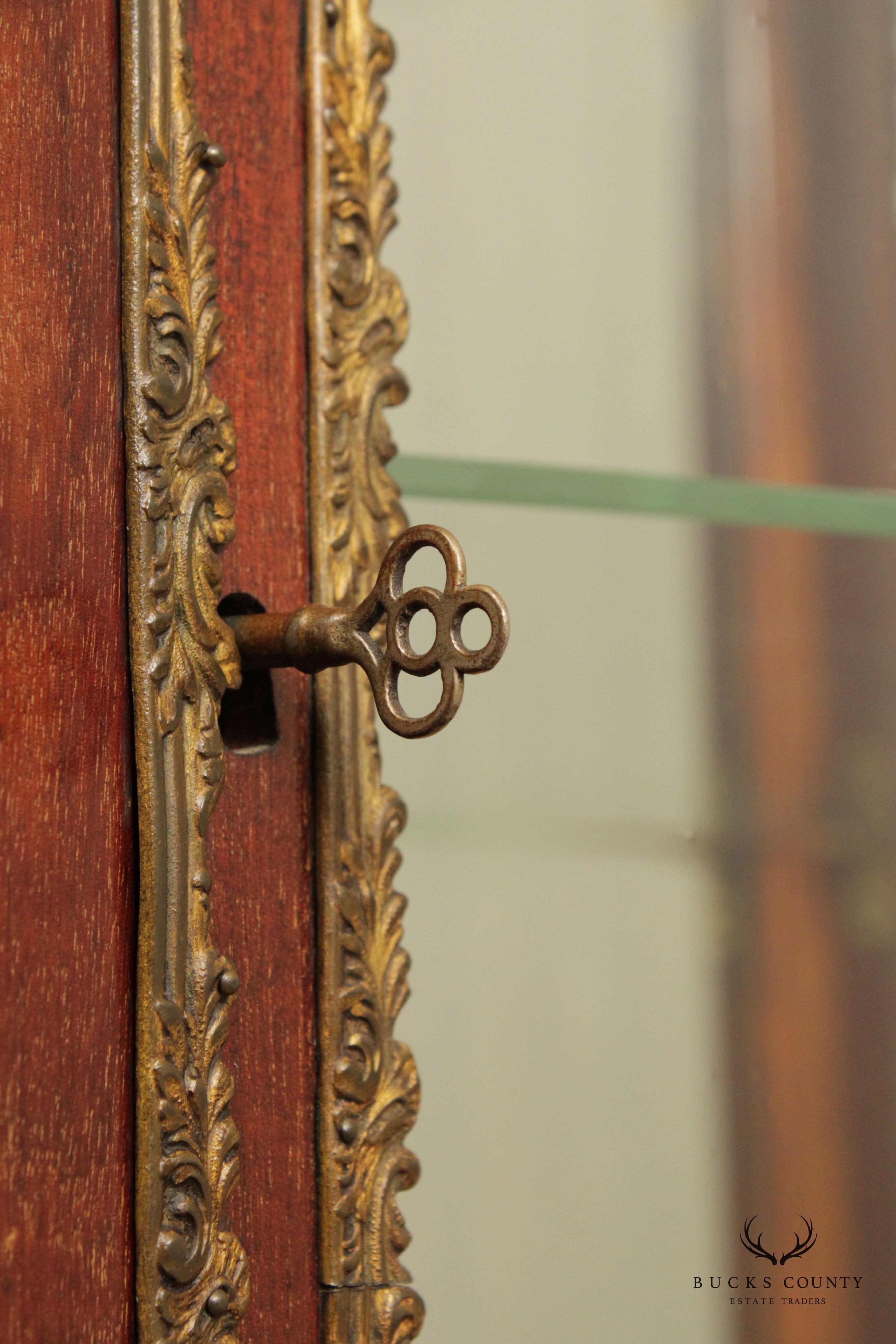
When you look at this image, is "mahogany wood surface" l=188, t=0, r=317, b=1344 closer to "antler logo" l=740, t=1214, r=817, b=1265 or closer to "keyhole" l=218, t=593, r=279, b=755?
"keyhole" l=218, t=593, r=279, b=755

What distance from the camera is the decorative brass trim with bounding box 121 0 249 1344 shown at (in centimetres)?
33

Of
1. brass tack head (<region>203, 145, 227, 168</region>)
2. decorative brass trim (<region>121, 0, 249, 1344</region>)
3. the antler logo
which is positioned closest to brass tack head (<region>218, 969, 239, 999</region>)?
decorative brass trim (<region>121, 0, 249, 1344</region>)

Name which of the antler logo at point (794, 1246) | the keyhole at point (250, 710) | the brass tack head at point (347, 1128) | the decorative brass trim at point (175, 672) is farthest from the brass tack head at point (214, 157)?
the antler logo at point (794, 1246)

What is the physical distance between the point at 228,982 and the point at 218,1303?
7cm

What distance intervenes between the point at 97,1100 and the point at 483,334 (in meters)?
0.47

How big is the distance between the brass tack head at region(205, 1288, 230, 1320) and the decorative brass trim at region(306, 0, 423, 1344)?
4 cm

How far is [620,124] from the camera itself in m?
0.72

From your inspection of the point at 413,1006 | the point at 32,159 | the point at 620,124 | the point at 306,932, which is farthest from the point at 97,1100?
the point at 620,124

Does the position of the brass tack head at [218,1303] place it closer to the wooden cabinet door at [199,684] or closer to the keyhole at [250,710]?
the wooden cabinet door at [199,684]

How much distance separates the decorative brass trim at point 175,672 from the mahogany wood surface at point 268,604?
0.04ft

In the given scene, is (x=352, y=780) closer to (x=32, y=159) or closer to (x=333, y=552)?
(x=333, y=552)

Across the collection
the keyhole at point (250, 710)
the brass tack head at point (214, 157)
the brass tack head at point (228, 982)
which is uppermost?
the brass tack head at point (214, 157)

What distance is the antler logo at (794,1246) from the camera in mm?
637

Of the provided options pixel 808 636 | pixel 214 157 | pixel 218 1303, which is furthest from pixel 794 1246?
pixel 214 157
